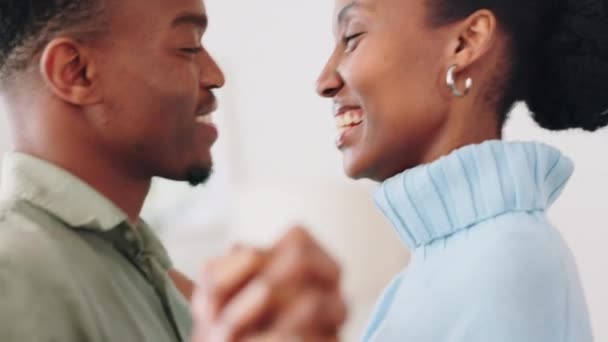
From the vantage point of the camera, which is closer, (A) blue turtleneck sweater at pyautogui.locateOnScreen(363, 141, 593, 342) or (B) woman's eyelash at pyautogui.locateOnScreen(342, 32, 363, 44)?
(A) blue turtleneck sweater at pyautogui.locateOnScreen(363, 141, 593, 342)

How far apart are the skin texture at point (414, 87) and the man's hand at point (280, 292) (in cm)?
47

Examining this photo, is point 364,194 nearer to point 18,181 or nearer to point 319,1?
point 319,1

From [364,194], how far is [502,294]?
75cm

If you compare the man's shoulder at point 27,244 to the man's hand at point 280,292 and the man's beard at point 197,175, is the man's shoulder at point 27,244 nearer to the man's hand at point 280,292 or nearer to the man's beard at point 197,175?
the man's beard at point 197,175

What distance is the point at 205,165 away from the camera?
756 millimetres

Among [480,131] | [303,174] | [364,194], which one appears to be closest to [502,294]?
[480,131]

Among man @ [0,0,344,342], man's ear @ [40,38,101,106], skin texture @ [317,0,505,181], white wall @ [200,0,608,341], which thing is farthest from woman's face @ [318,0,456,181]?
white wall @ [200,0,608,341]

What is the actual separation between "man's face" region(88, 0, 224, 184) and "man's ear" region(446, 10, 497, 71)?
0.21m

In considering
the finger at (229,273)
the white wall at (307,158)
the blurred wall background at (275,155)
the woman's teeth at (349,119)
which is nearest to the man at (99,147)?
the woman's teeth at (349,119)

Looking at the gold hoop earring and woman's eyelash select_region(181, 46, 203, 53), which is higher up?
woman's eyelash select_region(181, 46, 203, 53)

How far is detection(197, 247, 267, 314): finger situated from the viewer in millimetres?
328

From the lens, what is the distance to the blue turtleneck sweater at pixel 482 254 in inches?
26.0

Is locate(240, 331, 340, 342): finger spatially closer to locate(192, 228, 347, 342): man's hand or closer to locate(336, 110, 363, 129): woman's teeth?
locate(192, 228, 347, 342): man's hand

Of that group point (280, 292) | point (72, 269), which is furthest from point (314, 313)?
point (72, 269)
